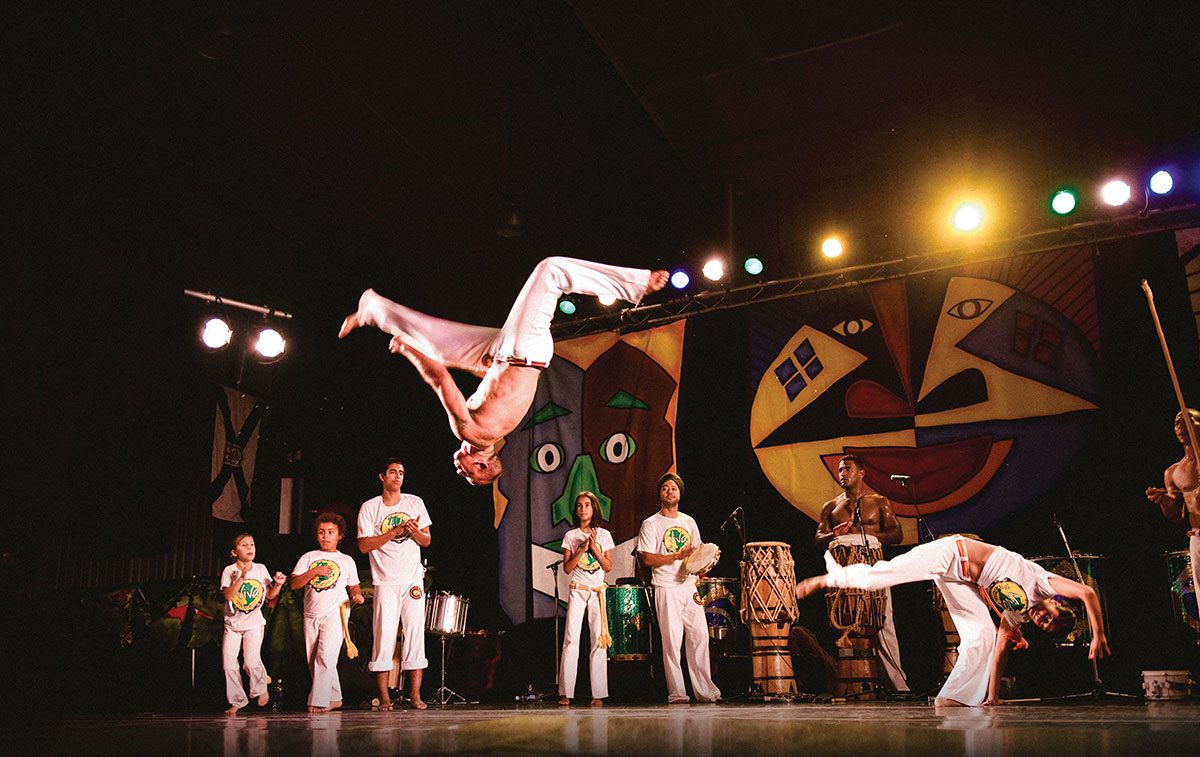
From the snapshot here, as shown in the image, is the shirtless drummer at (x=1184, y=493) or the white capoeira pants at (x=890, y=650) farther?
the white capoeira pants at (x=890, y=650)

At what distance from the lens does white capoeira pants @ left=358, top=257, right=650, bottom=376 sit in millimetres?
7105

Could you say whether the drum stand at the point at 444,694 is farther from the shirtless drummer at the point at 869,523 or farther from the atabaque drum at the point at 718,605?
the shirtless drummer at the point at 869,523

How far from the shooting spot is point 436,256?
11344 mm

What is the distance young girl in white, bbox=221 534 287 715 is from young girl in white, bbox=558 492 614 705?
2.52m

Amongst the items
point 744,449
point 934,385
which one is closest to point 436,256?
point 744,449

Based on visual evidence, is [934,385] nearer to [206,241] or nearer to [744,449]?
[744,449]

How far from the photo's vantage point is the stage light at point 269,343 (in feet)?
32.2

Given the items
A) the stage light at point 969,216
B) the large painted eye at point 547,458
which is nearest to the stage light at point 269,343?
the large painted eye at point 547,458

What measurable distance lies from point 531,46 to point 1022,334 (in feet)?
16.6

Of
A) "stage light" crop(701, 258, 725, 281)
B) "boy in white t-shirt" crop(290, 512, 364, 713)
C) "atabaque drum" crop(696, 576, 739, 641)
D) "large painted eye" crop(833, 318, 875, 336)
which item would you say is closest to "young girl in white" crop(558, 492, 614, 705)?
"atabaque drum" crop(696, 576, 739, 641)

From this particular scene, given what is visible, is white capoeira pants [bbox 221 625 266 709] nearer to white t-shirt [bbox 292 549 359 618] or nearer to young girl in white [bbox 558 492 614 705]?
white t-shirt [bbox 292 549 359 618]

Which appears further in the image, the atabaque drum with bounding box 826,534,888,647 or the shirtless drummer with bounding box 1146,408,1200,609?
the atabaque drum with bounding box 826,534,888,647

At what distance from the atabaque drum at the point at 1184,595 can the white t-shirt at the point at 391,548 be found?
19.1ft

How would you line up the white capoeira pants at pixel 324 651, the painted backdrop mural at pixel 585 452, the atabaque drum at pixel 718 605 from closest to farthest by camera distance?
the white capoeira pants at pixel 324 651
the atabaque drum at pixel 718 605
the painted backdrop mural at pixel 585 452
